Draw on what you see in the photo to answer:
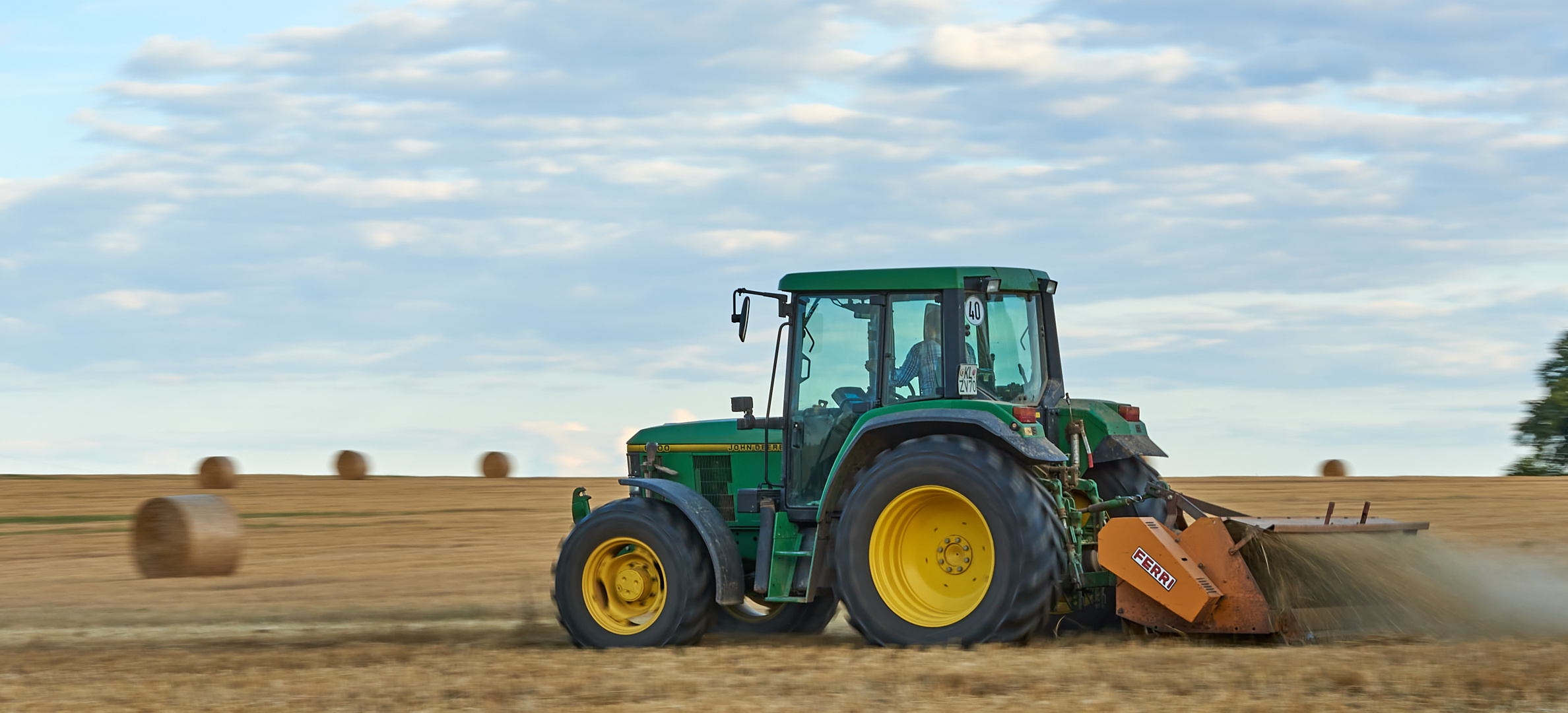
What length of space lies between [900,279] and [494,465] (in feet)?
73.7

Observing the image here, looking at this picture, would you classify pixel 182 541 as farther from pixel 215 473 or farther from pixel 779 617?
pixel 215 473

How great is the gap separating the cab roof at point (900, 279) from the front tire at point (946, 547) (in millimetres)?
947

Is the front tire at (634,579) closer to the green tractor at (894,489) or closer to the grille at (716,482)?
the green tractor at (894,489)

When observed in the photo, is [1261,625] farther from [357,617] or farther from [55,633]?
[55,633]

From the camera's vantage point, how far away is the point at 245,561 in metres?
16.5

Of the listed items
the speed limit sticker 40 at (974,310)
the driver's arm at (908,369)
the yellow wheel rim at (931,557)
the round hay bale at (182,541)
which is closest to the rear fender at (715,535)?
the yellow wheel rim at (931,557)

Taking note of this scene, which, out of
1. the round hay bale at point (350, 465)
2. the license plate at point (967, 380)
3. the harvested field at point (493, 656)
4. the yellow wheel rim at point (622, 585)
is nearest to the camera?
the harvested field at point (493, 656)

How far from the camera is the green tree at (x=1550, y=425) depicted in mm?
31188

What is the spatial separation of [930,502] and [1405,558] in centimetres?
272

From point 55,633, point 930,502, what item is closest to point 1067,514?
point 930,502

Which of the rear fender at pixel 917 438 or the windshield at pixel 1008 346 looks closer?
the rear fender at pixel 917 438

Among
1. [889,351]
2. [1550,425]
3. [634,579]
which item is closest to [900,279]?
[889,351]

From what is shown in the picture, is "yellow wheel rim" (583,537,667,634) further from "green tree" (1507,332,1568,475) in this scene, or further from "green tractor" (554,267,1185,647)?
"green tree" (1507,332,1568,475)

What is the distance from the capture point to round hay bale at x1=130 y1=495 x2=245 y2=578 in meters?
15.2
